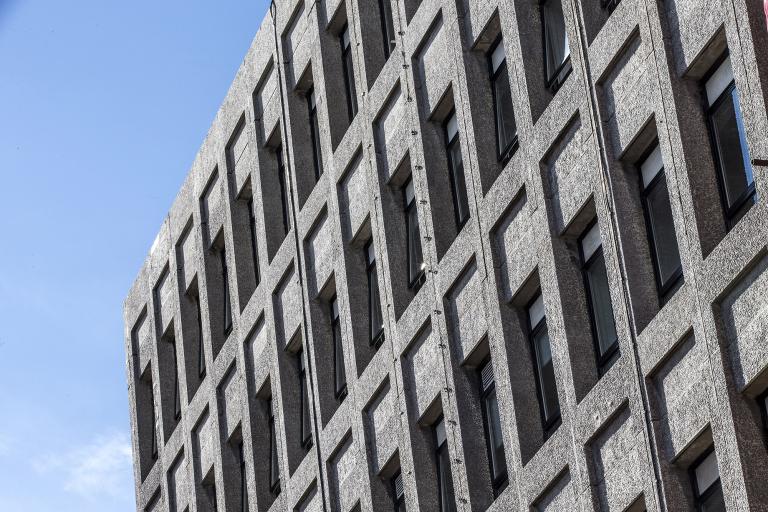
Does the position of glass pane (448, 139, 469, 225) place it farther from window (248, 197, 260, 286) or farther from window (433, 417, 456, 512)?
window (248, 197, 260, 286)

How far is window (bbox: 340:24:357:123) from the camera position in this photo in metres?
40.9

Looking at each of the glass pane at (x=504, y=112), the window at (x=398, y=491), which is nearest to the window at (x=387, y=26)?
the glass pane at (x=504, y=112)

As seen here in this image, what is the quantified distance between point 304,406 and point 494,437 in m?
9.33

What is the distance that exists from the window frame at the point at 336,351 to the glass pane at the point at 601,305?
9935 millimetres

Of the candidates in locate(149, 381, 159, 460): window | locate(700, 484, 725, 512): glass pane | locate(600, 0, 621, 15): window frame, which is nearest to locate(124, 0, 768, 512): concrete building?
locate(600, 0, 621, 15): window frame

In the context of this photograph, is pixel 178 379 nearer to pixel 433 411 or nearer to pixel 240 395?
pixel 240 395

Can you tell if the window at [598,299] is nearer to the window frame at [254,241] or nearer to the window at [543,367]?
the window at [543,367]

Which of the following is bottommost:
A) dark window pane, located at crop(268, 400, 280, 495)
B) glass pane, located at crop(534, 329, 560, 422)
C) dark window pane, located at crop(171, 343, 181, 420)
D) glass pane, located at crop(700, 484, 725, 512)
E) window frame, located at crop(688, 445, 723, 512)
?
glass pane, located at crop(700, 484, 725, 512)

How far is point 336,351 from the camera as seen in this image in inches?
1591

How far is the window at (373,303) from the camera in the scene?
38.0 meters

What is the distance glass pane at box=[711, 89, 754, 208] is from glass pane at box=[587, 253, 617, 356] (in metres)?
3.58

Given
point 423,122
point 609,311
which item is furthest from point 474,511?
point 423,122

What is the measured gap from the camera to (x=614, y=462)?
1097 inches

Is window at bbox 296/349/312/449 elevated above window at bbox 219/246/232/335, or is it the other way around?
window at bbox 219/246/232/335
